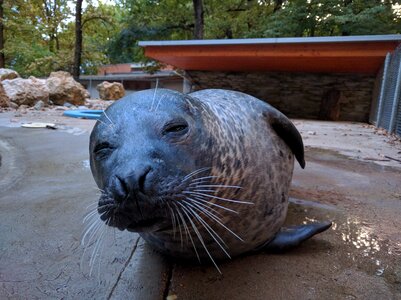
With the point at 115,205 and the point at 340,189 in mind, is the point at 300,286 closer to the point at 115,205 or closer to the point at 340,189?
the point at 115,205

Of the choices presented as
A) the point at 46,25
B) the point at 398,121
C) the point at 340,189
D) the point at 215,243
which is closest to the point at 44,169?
the point at 215,243

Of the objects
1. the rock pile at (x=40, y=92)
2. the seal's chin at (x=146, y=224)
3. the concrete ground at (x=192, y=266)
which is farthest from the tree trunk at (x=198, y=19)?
the seal's chin at (x=146, y=224)

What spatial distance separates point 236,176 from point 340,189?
174 cm

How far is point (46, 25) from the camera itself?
2008cm

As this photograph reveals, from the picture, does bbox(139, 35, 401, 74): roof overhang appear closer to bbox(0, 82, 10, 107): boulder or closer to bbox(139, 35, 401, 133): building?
bbox(139, 35, 401, 133): building

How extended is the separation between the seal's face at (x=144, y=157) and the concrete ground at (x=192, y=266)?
17.9 inches

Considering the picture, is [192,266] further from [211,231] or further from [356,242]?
[356,242]

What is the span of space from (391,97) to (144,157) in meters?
7.53

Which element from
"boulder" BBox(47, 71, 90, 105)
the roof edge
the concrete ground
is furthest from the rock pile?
the concrete ground

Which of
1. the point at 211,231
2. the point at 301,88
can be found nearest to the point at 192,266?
the point at 211,231

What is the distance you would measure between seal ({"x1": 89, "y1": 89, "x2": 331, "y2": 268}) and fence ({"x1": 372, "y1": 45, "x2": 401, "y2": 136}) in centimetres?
529

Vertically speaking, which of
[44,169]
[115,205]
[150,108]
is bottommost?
[44,169]

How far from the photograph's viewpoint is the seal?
3.69 ft

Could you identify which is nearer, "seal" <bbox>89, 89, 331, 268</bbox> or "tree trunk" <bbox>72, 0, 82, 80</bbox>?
"seal" <bbox>89, 89, 331, 268</bbox>
